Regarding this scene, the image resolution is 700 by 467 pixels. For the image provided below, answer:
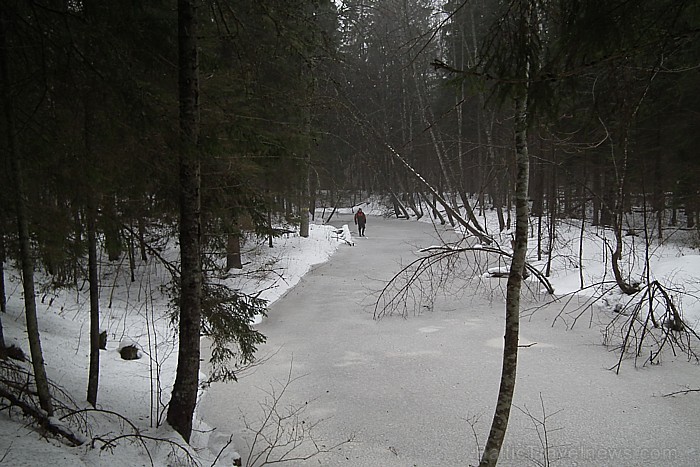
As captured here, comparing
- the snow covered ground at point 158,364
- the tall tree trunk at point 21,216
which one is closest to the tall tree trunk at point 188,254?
the snow covered ground at point 158,364

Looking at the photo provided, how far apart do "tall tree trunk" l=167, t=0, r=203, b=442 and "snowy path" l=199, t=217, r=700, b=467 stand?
47.0 inches

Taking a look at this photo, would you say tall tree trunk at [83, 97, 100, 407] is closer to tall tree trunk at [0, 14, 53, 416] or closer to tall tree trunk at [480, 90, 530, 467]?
tall tree trunk at [0, 14, 53, 416]

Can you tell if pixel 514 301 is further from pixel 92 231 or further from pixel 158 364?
pixel 158 364

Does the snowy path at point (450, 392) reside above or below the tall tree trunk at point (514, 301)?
below

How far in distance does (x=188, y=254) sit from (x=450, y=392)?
4.06 meters

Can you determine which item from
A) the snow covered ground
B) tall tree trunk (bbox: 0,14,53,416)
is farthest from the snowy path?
tall tree trunk (bbox: 0,14,53,416)

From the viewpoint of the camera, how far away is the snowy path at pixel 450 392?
193 inches

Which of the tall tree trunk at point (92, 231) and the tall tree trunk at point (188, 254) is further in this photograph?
the tall tree trunk at point (188, 254)

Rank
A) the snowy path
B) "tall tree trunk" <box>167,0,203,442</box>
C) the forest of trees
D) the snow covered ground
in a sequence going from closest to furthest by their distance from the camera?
the forest of trees < the snow covered ground < "tall tree trunk" <box>167,0,203,442</box> < the snowy path

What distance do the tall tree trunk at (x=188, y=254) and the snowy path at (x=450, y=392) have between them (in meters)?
1.19

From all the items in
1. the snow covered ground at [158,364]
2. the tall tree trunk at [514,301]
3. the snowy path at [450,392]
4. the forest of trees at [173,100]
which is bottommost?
the snowy path at [450,392]

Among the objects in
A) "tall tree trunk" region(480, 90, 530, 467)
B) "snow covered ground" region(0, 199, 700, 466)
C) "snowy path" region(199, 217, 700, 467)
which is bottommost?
"snowy path" region(199, 217, 700, 467)

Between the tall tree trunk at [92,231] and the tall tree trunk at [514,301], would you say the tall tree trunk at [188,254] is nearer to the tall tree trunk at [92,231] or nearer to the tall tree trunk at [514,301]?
the tall tree trunk at [92,231]

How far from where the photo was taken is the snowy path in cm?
491
